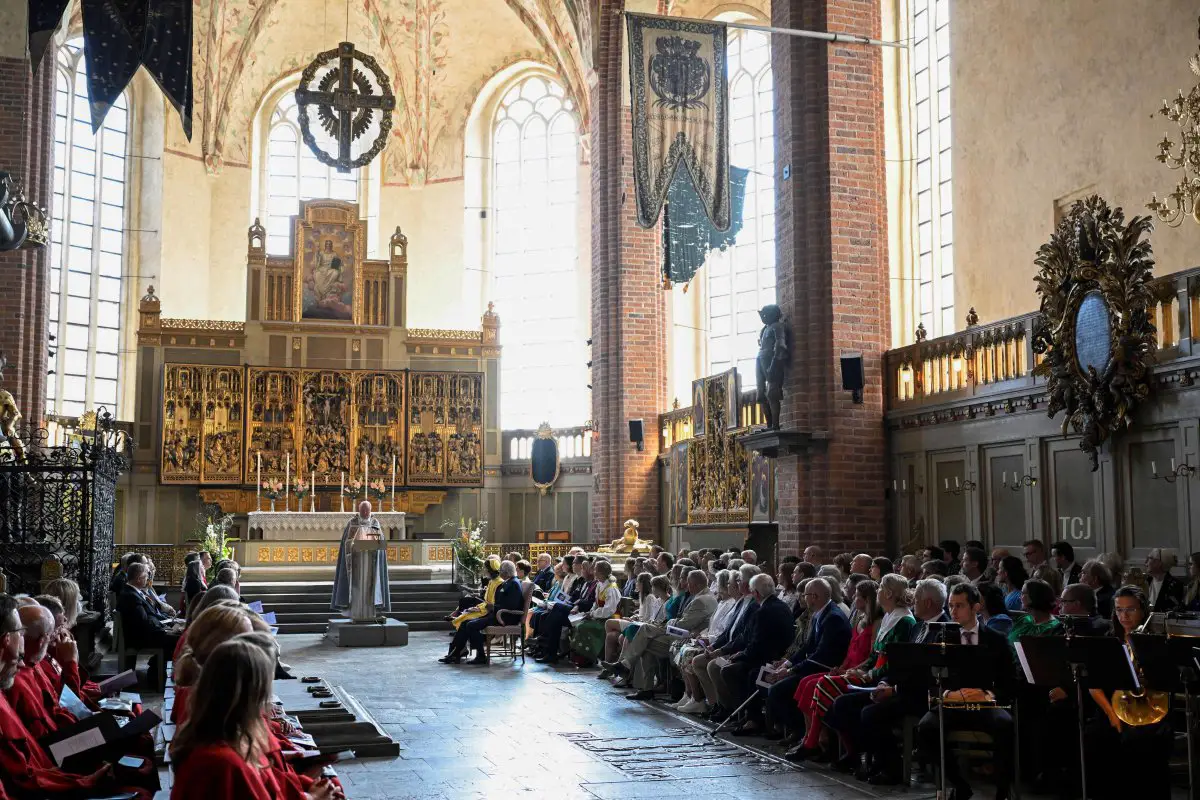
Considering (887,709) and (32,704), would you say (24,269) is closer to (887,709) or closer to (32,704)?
(32,704)

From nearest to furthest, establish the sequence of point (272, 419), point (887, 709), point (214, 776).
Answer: point (214, 776)
point (887, 709)
point (272, 419)

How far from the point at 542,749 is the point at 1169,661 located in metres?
4.34

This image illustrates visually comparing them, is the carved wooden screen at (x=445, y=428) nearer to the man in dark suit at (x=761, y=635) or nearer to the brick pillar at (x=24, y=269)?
the brick pillar at (x=24, y=269)

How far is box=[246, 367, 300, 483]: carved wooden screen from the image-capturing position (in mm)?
23781

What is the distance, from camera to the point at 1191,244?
1207cm

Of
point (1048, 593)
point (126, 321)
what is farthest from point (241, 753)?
point (126, 321)

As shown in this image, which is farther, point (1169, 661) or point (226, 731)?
point (1169, 661)

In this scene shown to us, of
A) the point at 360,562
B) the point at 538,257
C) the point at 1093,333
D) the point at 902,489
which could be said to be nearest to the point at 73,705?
the point at 1093,333

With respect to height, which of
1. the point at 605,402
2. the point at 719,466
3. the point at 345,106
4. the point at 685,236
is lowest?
the point at 719,466

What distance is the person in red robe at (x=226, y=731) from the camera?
3.22 metres

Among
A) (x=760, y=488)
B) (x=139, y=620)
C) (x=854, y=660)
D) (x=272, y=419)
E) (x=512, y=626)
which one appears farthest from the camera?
(x=272, y=419)

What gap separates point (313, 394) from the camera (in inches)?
958

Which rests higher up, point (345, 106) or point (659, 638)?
point (345, 106)

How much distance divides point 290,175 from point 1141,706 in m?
25.1
